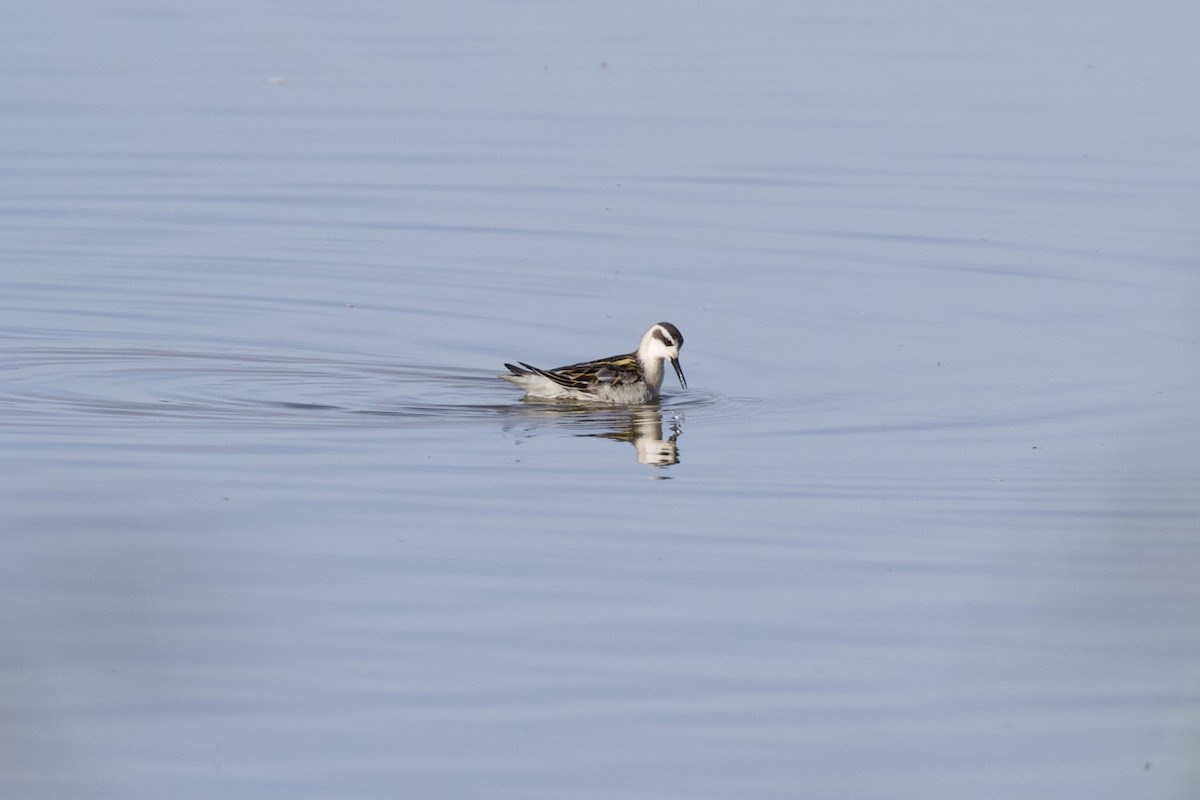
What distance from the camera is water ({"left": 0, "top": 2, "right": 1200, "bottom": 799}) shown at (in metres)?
7.90

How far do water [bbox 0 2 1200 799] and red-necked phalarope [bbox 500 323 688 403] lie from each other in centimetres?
23

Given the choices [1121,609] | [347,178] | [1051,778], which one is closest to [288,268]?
[347,178]

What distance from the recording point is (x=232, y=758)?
24.7ft

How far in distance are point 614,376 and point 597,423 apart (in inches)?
15.2

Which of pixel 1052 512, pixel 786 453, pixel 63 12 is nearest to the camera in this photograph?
pixel 1052 512

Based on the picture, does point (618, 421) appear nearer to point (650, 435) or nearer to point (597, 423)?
point (597, 423)

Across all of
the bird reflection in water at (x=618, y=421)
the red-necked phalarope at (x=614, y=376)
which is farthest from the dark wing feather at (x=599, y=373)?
the bird reflection in water at (x=618, y=421)

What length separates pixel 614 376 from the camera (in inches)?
564

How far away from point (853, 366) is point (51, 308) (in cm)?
539

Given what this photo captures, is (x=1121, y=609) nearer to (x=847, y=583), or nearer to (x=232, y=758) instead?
(x=847, y=583)

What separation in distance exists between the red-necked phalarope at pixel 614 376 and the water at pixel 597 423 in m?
0.23

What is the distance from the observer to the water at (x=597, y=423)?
311 inches

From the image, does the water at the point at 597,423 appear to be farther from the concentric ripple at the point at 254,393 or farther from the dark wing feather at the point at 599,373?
the dark wing feather at the point at 599,373

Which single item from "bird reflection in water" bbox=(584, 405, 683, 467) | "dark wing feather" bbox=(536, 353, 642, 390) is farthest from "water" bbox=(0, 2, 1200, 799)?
"dark wing feather" bbox=(536, 353, 642, 390)
